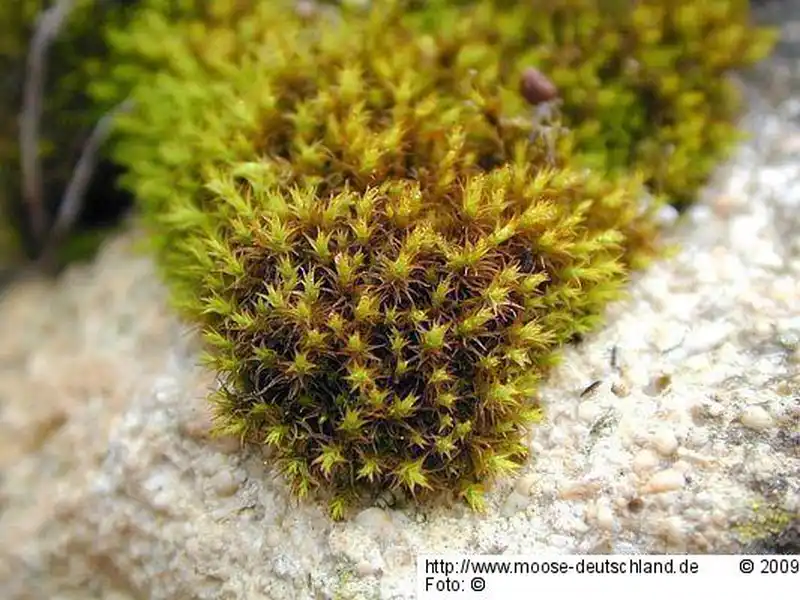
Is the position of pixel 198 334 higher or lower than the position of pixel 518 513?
higher

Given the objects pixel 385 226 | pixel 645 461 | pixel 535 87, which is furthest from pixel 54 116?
pixel 645 461

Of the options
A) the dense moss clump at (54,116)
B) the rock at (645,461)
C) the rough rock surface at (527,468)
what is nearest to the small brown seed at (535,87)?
the rough rock surface at (527,468)

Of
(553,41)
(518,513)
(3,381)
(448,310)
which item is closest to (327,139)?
(448,310)

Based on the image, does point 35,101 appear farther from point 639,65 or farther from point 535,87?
point 639,65

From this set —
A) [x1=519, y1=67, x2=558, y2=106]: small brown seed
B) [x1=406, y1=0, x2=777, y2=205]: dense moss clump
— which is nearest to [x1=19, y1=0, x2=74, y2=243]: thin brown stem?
[x1=406, y1=0, x2=777, y2=205]: dense moss clump

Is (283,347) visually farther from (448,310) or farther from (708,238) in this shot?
(708,238)

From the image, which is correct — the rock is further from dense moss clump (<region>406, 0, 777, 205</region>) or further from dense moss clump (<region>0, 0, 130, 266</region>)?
dense moss clump (<region>0, 0, 130, 266</region>)
